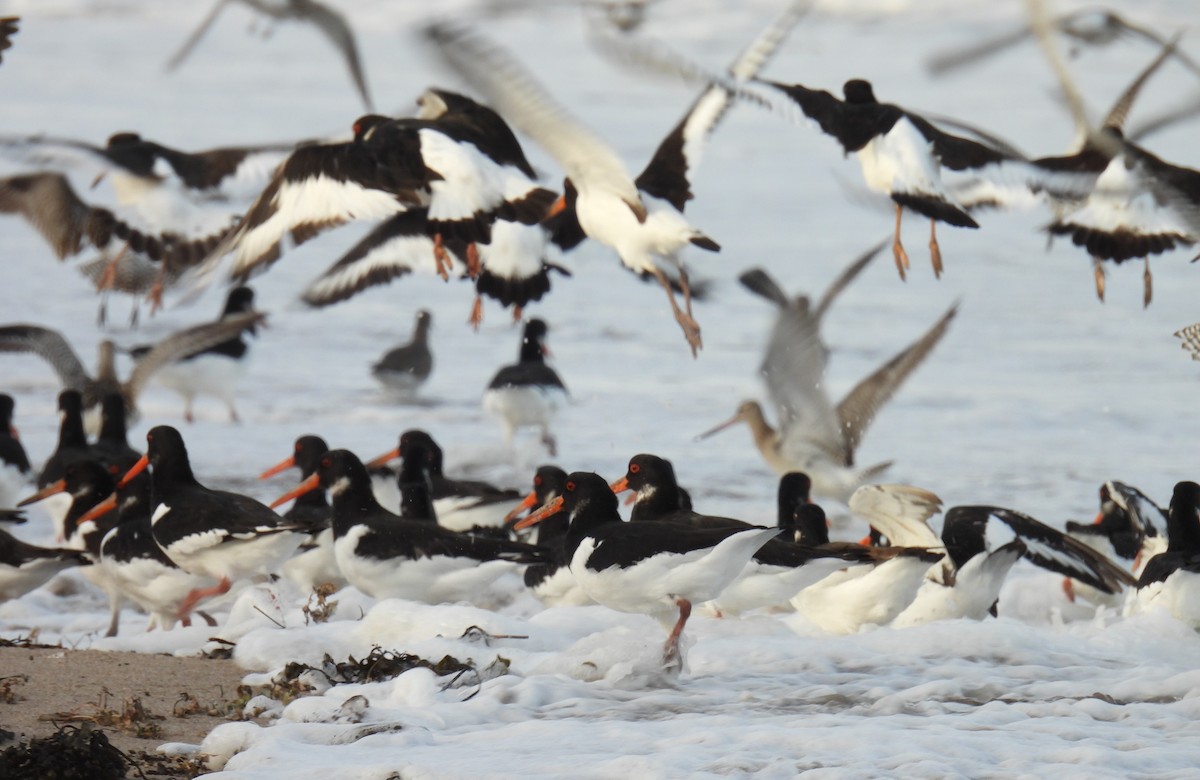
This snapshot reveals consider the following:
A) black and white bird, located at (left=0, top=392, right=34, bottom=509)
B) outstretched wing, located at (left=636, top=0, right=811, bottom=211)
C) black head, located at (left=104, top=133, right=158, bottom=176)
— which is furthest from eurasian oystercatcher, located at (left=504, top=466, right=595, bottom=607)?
black head, located at (left=104, top=133, right=158, bottom=176)

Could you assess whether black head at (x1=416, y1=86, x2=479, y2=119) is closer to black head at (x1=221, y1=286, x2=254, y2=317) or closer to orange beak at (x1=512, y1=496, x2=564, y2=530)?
orange beak at (x1=512, y1=496, x2=564, y2=530)

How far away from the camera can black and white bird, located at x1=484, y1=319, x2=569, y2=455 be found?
977cm

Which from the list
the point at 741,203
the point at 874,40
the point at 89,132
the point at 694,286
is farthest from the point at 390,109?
the point at 694,286

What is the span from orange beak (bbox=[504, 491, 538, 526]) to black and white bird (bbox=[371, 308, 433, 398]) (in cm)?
383

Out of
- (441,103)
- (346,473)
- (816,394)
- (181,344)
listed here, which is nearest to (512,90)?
(346,473)

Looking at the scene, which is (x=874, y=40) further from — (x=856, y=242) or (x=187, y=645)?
(x=187, y=645)

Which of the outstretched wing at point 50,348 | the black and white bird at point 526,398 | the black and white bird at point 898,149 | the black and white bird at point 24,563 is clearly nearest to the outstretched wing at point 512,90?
the black and white bird at point 898,149

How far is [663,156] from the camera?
8.12m

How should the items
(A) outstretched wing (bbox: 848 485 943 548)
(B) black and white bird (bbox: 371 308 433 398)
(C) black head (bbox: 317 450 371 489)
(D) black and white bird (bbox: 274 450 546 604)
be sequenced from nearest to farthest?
(A) outstretched wing (bbox: 848 485 943 548)
(D) black and white bird (bbox: 274 450 546 604)
(C) black head (bbox: 317 450 371 489)
(B) black and white bird (bbox: 371 308 433 398)

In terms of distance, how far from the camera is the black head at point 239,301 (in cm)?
1216

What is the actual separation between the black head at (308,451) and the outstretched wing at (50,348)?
8.31 ft

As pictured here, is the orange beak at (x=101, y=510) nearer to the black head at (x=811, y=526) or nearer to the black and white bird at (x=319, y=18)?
the black and white bird at (x=319, y=18)

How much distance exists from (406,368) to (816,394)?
156 inches

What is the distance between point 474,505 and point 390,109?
59.2 feet
